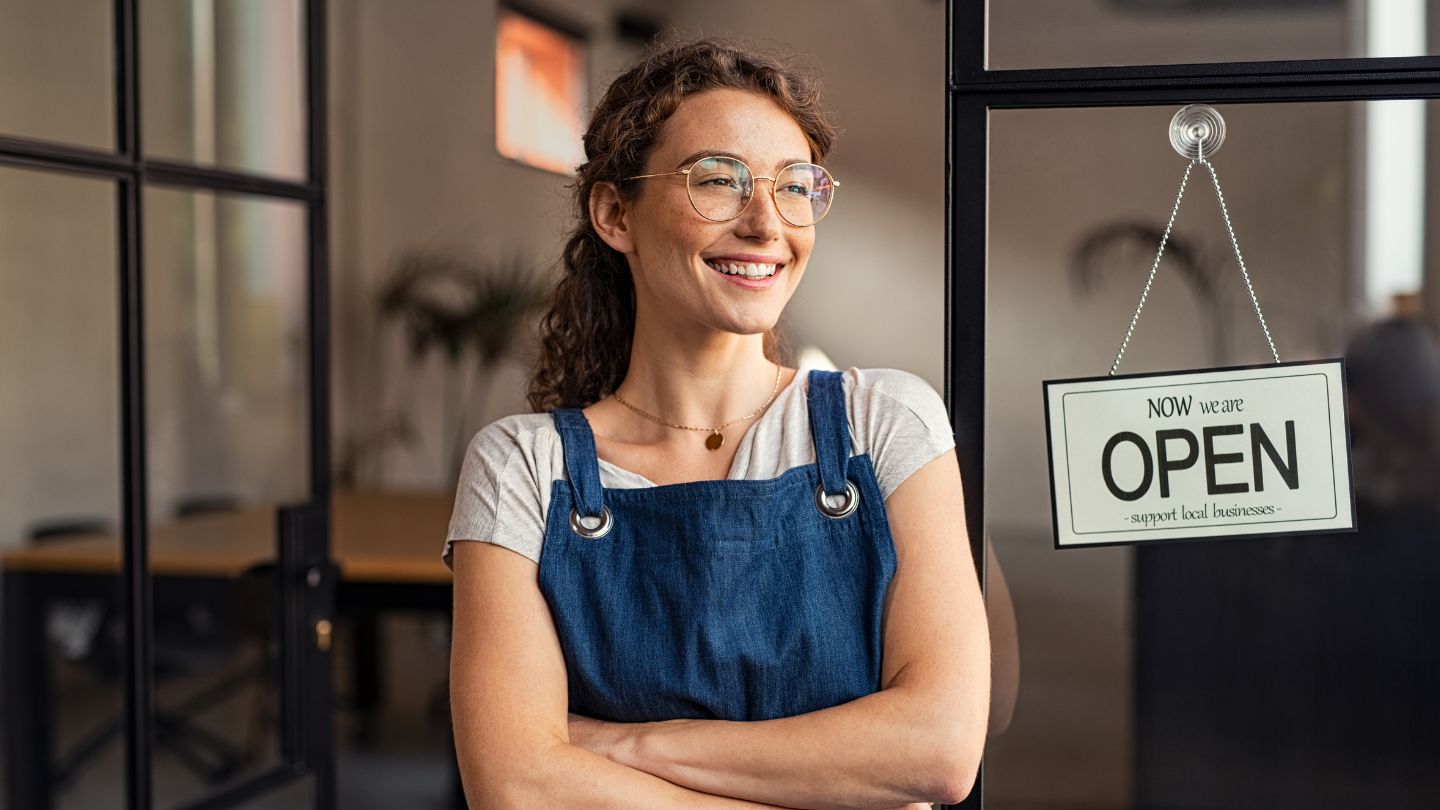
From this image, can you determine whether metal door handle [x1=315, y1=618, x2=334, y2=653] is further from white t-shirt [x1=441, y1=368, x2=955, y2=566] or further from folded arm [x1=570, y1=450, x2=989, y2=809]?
folded arm [x1=570, y1=450, x2=989, y2=809]

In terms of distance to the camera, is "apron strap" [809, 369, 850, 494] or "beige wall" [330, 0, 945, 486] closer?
"apron strap" [809, 369, 850, 494]

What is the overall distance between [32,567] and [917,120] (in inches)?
230

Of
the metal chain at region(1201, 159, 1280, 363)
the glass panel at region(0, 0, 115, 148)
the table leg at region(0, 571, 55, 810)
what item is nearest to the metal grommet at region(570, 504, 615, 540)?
the metal chain at region(1201, 159, 1280, 363)

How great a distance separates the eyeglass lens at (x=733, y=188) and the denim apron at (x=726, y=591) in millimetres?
236

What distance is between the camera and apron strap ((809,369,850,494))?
1.49 m

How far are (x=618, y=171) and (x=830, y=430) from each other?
36 centimetres

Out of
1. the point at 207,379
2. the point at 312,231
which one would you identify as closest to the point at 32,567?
the point at 207,379

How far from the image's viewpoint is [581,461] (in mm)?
1533

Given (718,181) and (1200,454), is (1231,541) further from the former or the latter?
(718,181)

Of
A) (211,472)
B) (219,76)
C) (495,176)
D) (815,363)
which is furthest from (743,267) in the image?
(495,176)

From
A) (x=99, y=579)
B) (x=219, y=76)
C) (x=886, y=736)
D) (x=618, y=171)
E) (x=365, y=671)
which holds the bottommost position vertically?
(x=365, y=671)

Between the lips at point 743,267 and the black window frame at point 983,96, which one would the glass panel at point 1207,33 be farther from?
the lips at point 743,267

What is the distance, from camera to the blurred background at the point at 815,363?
165cm

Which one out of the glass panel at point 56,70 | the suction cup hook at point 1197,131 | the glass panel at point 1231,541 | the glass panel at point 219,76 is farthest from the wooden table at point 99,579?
the suction cup hook at point 1197,131
